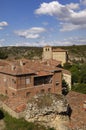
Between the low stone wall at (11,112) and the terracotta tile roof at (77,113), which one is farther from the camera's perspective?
the low stone wall at (11,112)

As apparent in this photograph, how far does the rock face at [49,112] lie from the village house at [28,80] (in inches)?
714

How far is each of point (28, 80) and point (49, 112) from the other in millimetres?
19962

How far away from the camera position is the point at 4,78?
38969 millimetres

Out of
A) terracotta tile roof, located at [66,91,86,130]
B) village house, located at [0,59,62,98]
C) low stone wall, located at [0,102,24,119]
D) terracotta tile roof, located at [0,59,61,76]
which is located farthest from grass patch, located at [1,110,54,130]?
terracotta tile roof, located at [0,59,61,76]

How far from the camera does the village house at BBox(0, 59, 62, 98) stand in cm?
3603


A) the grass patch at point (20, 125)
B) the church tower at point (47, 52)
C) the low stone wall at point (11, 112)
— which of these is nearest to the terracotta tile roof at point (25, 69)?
the low stone wall at point (11, 112)

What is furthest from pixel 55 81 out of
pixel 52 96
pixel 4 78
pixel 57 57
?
pixel 57 57

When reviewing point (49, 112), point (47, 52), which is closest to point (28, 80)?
point (49, 112)

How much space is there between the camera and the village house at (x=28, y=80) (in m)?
36.0

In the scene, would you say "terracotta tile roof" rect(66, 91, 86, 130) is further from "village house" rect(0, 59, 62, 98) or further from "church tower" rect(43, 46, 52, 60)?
"church tower" rect(43, 46, 52, 60)

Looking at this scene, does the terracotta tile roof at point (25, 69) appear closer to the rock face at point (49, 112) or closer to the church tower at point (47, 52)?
the rock face at point (49, 112)

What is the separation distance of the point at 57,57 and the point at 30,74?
50978 mm

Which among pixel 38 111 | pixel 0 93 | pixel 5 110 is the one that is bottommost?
pixel 0 93

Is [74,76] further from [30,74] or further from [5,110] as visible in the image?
[5,110]
